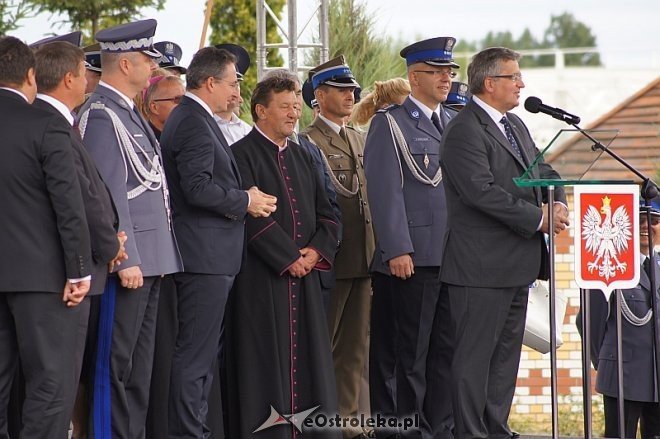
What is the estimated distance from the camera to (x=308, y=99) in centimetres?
754

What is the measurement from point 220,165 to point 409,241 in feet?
3.47

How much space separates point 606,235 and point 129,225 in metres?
2.02

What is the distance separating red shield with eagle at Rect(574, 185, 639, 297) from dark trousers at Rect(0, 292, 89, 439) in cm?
216

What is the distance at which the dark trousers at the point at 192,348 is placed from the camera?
540cm

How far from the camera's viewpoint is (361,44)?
39.9ft

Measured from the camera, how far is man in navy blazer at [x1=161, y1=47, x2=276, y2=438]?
540cm

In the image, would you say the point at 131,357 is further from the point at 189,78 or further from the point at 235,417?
the point at 189,78

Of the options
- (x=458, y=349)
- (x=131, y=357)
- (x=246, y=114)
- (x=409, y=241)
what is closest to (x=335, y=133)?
(x=409, y=241)

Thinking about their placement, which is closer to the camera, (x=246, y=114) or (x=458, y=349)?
(x=458, y=349)

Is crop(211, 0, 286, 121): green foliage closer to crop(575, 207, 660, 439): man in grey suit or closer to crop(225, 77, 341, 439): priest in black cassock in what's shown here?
crop(575, 207, 660, 439): man in grey suit

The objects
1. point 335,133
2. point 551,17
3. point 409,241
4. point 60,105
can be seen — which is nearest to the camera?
point 60,105

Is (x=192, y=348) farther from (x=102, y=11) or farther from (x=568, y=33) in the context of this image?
(x=568, y=33)

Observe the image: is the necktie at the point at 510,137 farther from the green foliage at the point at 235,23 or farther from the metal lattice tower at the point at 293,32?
the green foliage at the point at 235,23

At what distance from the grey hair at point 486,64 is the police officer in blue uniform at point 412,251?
2.20 ft
